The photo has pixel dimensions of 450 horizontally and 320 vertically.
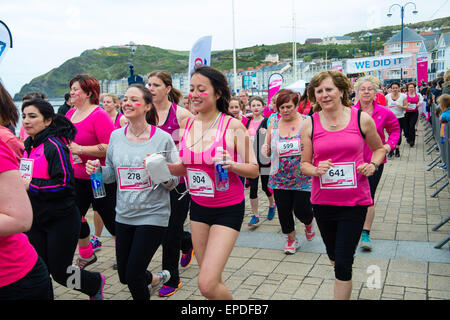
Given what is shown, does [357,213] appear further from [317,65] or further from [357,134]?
[317,65]

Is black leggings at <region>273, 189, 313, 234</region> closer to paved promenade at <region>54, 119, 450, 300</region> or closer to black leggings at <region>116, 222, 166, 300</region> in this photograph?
paved promenade at <region>54, 119, 450, 300</region>

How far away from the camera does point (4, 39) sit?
3582 mm

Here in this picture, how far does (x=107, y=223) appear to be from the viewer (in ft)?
15.4

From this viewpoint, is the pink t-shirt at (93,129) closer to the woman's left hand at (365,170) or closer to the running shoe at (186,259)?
the running shoe at (186,259)

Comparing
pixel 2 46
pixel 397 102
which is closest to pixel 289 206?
pixel 2 46

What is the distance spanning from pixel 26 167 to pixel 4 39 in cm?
114

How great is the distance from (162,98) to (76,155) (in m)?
1.21

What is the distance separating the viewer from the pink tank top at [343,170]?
3217mm

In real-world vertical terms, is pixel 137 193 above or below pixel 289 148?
below

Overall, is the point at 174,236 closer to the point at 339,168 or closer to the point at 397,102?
the point at 339,168

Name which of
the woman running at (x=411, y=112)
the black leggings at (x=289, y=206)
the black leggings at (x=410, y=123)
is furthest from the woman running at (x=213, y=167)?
the black leggings at (x=410, y=123)

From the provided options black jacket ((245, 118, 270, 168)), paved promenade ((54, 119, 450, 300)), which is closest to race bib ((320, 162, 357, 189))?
paved promenade ((54, 119, 450, 300))
